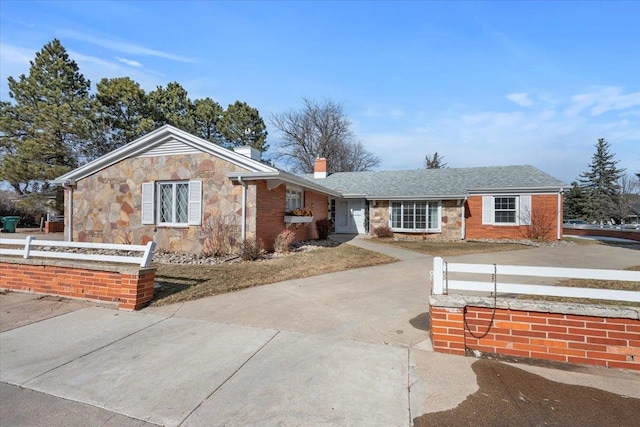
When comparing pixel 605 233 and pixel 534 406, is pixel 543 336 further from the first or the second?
pixel 605 233

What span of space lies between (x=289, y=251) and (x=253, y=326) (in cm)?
722

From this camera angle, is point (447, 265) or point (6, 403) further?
point (447, 265)

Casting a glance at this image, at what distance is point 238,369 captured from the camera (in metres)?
3.29

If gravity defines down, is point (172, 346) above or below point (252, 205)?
below

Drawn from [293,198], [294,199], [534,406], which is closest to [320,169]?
[294,199]

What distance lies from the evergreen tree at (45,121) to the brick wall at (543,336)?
84.5ft

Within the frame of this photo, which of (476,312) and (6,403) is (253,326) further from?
(476,312)

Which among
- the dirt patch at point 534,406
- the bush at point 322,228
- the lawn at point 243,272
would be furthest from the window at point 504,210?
the dirt patch at point 534,406

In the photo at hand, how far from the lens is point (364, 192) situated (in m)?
19.8

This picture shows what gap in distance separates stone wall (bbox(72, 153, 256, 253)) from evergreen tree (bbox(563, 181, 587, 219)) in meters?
51.5

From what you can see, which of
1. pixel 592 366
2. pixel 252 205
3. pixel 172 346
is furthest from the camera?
pixel 252 205

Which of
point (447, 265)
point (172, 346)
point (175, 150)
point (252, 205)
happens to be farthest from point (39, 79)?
point (447, 265)

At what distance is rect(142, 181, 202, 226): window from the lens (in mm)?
11602

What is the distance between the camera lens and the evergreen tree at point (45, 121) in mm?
20875
